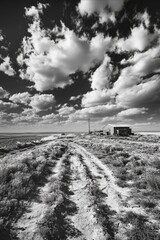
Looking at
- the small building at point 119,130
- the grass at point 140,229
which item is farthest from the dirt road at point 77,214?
the small building at point 119,130

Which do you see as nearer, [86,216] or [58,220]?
[58,220]

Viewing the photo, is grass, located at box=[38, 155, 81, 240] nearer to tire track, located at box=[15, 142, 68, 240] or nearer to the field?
the field

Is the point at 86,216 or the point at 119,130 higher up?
the point at 119,130

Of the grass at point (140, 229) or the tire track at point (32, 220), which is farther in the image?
the tire track at point (32, 220)

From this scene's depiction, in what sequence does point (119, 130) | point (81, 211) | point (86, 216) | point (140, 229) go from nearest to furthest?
1. point (140, 229)
2. point (86, 216)
3. point (81, 211)
4. point (119, 130)

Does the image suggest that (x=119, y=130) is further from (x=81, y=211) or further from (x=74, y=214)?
(x=74, y=214)

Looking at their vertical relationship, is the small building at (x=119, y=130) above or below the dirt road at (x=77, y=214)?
above

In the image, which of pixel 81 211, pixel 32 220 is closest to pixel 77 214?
pixel 81 211

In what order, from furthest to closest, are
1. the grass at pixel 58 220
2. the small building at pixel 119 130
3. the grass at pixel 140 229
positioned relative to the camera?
the small building at pixel 119 130
the grass at pixel 58 220
the grass at pixel 140 229

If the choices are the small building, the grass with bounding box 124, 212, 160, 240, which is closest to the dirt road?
the grass with bounding box 124, 212, 160, 240

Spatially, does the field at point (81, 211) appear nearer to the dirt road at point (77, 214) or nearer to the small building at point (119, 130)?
the dirt road at point (77, 214)

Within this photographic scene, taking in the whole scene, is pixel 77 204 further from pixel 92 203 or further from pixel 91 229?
pixel 91 229

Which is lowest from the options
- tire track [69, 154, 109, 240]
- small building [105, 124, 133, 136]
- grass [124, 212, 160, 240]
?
tire track [69, 154, 109, 240]

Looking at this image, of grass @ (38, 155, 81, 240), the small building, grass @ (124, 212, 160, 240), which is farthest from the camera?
the small building
